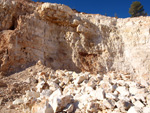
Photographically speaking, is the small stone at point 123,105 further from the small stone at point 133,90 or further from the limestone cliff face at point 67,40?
the limestone cliff face at point 67,40

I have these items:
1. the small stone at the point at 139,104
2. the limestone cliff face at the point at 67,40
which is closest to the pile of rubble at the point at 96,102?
the small stone at the point at 139,104

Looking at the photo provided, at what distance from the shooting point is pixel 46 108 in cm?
311

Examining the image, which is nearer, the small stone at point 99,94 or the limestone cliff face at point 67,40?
the small stone at point 99,94

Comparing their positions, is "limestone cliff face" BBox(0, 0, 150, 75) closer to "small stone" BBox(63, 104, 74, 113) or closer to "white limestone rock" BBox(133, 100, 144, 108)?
"small stone" BBox(63, 104, 74, 113)

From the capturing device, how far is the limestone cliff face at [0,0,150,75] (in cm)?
745

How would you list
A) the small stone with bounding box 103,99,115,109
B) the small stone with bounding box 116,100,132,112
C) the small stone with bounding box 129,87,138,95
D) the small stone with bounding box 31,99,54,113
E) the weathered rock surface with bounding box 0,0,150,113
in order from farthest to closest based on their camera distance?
the small stone with bounding box 129,87,138,95 → the weathered rock surface with bounding box 0,0,150,113 → the small stone with bounding box 31,99,54,113 → the small stone with bounding box 103,99,115,109 → the small stone with bounding box 116,100,132,112

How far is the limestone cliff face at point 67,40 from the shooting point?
24.4 ft

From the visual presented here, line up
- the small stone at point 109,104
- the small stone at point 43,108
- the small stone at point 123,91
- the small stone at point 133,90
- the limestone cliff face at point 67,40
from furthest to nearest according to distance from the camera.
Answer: the limestone cliff face at point 67,40
the small stone at point 133,90
the small stone at point 123,91
the small stone at point 43,108
the small stone at point 109,104

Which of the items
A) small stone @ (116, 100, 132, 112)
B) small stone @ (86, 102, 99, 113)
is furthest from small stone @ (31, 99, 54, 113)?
small stone @ (116, 100, 132, 112)

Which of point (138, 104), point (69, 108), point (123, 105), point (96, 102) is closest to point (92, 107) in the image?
point (96, 102)

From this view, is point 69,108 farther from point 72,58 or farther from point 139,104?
point 72,58

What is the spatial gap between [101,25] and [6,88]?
33.0 ft

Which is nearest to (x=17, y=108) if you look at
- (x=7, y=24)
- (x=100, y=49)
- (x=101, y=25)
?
(x=7, y=24)

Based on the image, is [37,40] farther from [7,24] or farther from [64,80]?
[64,80]
